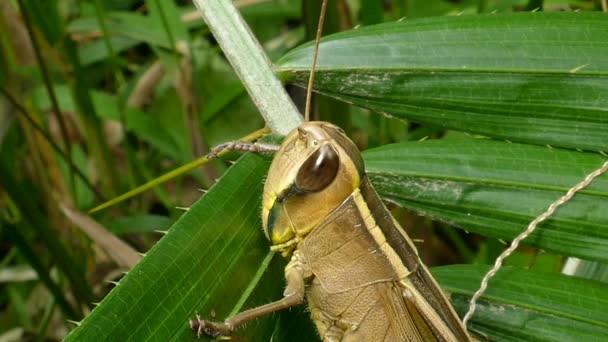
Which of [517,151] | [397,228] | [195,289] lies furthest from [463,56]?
[195,289]

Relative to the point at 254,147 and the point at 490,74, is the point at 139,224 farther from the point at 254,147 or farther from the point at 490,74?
the point at 490,74

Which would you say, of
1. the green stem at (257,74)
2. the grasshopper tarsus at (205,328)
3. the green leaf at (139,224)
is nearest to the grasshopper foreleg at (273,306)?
the grasshopper tarsus at (205,328)

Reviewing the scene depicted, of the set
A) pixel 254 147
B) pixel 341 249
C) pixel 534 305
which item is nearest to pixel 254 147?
pixel 254 147

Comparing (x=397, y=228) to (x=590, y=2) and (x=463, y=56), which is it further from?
(x=590, y=2)

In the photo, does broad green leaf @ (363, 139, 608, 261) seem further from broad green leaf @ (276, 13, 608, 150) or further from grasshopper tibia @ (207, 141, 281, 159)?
grasshopper tibia @ (207, 141, 281, 159)

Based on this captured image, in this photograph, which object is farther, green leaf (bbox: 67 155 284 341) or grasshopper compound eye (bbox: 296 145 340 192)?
grasshopper compound eye (bbox: 296 145 340 192)

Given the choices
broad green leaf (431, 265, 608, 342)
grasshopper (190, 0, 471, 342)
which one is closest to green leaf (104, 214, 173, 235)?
grasshopper (190, 0, 471, 342)
